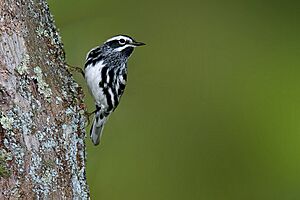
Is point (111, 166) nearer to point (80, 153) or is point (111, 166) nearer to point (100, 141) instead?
point (100, 141)

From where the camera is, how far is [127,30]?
9.25ft

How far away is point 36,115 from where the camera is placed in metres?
1.53

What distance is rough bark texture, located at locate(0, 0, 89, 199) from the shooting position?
146cm

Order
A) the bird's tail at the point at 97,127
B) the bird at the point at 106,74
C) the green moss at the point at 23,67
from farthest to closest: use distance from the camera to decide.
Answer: the bird's tail at the point at 97,127 → the bird at the point at 106,74 → the green moss at the point at 23,67

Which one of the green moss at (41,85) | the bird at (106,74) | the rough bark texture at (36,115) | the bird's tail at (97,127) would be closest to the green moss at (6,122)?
the rough bark texture at (36,115)

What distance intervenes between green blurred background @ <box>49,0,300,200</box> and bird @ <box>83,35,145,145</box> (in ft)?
0.42

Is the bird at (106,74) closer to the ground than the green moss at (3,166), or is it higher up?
higher up

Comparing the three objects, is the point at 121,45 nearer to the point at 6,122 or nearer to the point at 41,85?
the point at 41,85

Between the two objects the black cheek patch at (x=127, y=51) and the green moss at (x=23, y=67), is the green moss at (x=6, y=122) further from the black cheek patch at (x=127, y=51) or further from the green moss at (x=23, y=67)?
the black cheek patch at (x=127, y=51)

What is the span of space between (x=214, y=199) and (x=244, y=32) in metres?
0.70

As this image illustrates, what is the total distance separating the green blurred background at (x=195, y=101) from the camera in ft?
9.00

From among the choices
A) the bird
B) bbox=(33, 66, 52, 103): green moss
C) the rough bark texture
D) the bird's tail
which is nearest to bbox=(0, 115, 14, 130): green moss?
the rough bark texture

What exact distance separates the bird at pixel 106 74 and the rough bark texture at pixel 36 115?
2.80ft

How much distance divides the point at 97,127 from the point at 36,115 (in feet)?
3.75
